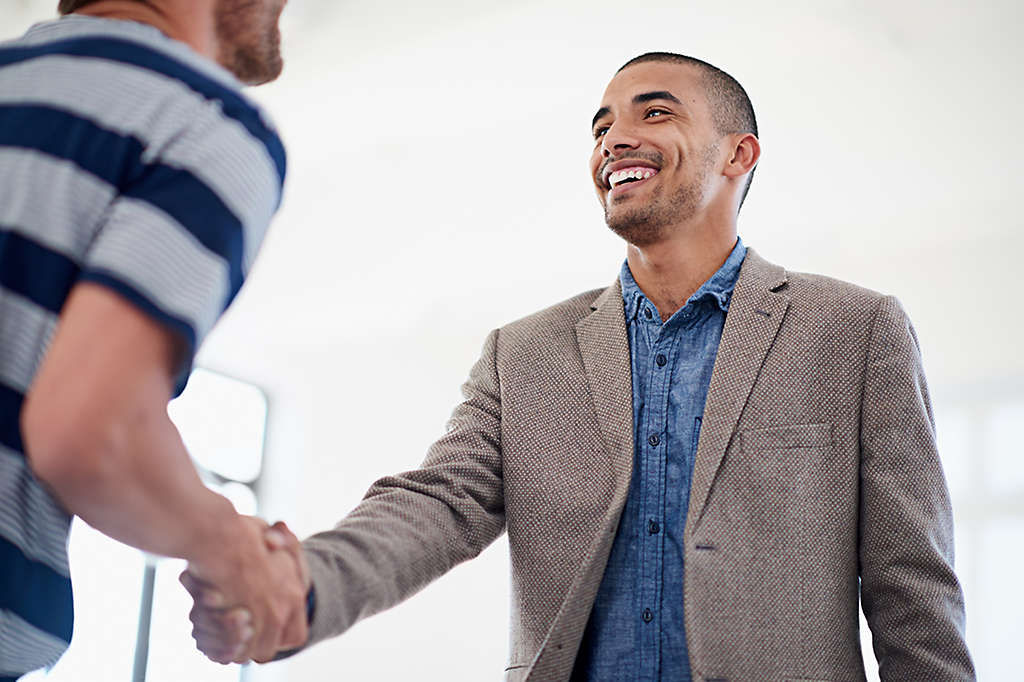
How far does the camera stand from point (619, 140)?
236 centimetres

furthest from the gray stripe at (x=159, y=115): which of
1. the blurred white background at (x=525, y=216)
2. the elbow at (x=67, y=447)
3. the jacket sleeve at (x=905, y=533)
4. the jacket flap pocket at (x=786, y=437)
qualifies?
the blurred white background at (x=525, y=216)

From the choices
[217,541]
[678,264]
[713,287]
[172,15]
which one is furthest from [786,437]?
[172,15]

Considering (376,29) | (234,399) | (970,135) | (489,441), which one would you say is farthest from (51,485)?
(234,399)

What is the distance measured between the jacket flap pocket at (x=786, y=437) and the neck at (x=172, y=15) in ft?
3.59

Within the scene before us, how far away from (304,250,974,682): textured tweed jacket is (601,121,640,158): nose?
412 mm

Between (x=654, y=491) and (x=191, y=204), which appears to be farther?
(x=654, y=491)

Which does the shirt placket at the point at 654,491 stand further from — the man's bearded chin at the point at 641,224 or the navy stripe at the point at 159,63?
the navy stripe at the point at 159,63

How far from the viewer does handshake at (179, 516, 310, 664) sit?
4.13ft

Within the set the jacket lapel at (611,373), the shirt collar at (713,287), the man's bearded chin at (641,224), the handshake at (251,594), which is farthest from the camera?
the man's bearded chin at (641,224)

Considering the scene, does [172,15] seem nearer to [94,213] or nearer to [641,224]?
[94,213]

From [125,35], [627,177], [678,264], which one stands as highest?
[627,177]

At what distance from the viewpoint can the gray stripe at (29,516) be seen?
95 cm

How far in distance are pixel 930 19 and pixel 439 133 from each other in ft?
8.12

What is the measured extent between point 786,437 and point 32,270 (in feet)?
4.26
